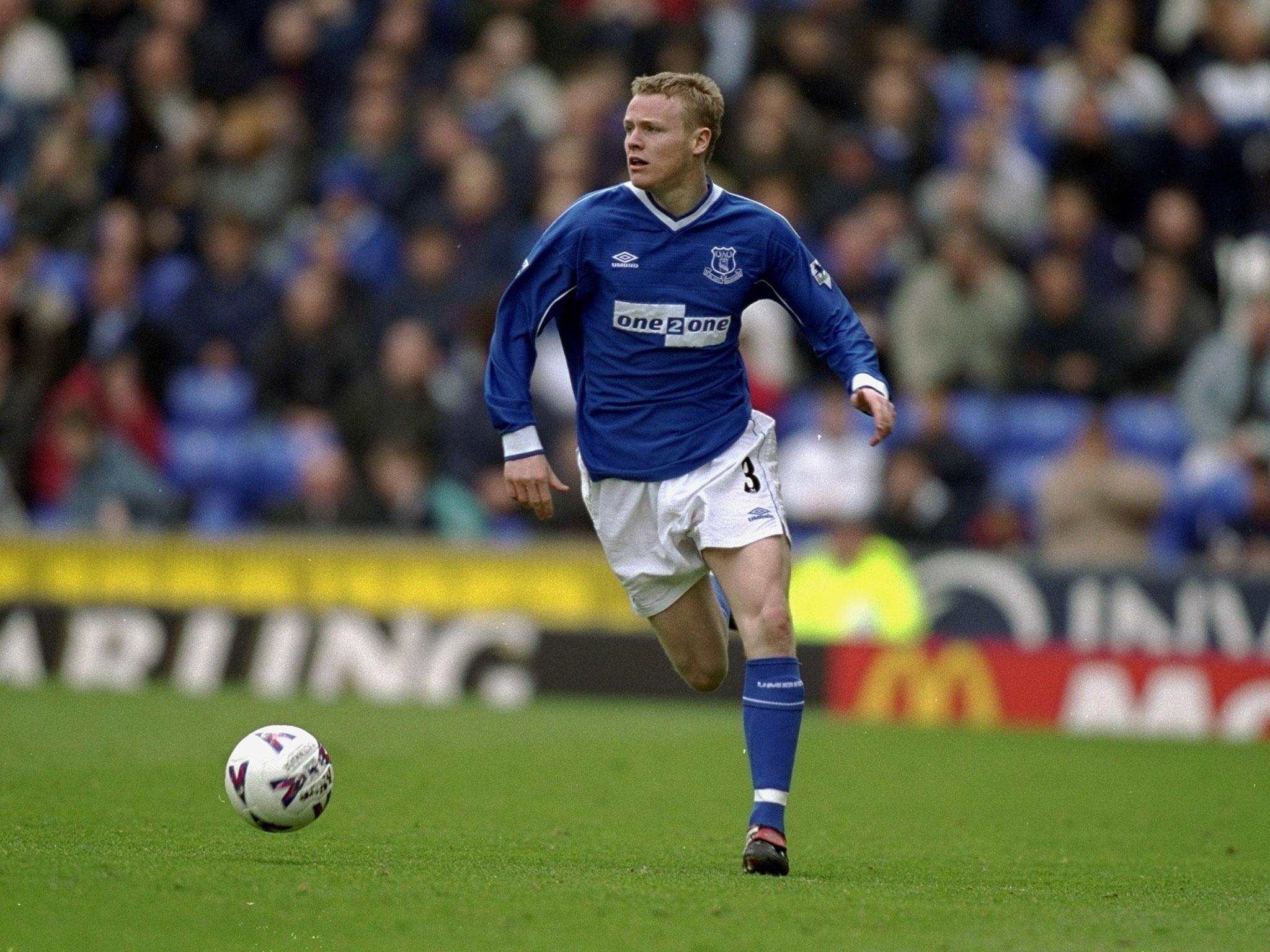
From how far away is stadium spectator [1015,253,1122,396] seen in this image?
1488cm

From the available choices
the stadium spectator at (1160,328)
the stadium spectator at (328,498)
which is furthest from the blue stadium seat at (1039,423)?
the stadium spectator at (328,498)

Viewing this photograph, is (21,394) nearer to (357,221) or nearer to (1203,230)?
(357,221)

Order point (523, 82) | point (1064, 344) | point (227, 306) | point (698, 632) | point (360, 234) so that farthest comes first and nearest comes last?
point (523, 82) → point (360, 234) → point (227, 306) → point (1064, 344) → point (698, 632)

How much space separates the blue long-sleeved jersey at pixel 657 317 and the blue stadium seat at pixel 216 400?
1024 centimetres

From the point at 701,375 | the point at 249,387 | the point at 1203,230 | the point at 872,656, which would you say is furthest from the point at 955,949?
the point at 249,387

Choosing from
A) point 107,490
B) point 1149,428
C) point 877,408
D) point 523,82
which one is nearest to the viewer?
point 877,408

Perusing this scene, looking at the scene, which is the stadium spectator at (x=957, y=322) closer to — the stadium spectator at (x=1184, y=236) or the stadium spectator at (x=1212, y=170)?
the stadium spectator at (x=1184, y=236)

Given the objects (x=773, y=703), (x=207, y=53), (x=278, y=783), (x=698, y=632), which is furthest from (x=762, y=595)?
(x=207, y=53)

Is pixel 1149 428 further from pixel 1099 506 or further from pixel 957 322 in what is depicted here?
pixel 957 322

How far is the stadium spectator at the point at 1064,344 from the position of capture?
14875 mm

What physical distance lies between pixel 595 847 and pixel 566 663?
7595mm

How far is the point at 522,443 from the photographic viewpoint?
6758 millimetres

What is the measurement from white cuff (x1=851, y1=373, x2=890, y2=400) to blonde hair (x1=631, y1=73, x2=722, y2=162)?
0.89 m

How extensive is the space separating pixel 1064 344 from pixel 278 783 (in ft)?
32.2
